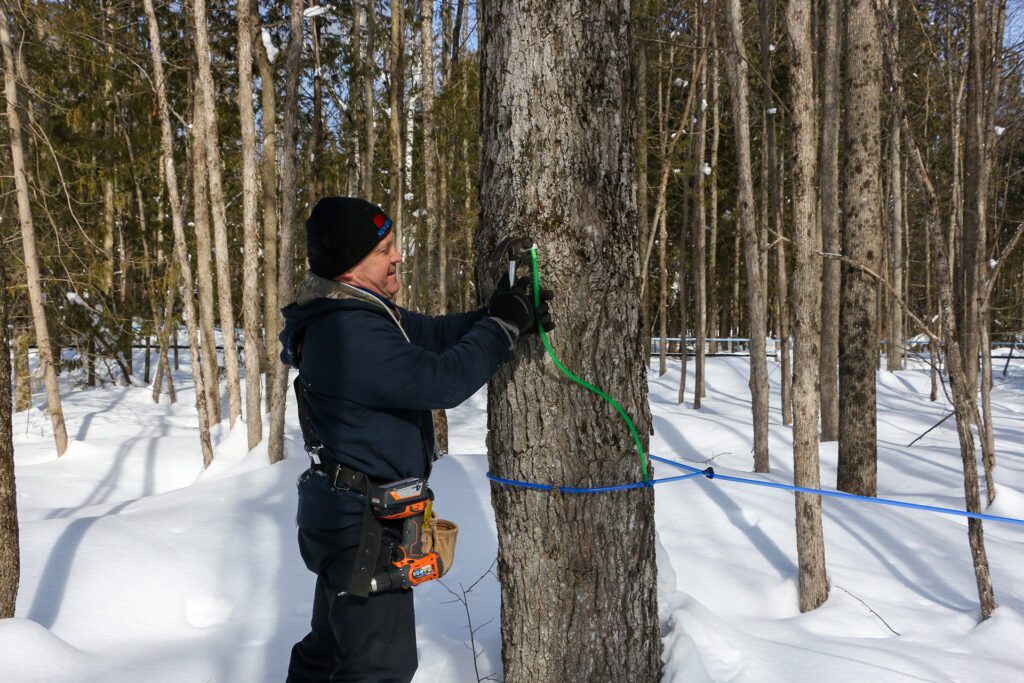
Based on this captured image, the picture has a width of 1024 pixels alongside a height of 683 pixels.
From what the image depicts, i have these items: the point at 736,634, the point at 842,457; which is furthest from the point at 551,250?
the point at 842,457

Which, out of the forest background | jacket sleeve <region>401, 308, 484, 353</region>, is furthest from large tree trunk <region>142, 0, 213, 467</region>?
jacket sleeve <region>401, 308, 484, 353</region>

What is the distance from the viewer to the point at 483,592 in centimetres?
379

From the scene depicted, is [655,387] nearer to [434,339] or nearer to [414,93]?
[414,93]

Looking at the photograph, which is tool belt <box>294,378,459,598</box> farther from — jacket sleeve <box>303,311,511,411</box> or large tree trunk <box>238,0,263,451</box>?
large tree trunk <box>238,0,263,451</box>

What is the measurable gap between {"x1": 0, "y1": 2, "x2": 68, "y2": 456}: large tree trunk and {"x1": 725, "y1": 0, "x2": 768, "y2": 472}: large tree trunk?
755 cm

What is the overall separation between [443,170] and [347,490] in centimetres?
1065

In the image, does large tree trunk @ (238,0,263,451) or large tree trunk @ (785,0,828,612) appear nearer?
large tree trunk @ (785,0,828,612)

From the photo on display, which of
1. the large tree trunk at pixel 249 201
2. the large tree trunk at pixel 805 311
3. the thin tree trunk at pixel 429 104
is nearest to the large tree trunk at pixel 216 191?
the large tree trunk at pixel 249 201

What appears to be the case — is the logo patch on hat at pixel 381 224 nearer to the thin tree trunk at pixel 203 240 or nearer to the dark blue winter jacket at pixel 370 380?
the dark blue winter jacket at pixel 370 380

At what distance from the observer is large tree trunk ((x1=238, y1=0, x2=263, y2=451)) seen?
9.27m

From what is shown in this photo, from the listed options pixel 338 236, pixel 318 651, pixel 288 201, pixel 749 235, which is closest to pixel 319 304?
pixel 338 236

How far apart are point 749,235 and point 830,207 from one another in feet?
7.67

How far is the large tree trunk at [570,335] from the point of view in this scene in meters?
2.18

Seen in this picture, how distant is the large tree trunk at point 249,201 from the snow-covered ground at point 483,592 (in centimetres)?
249
